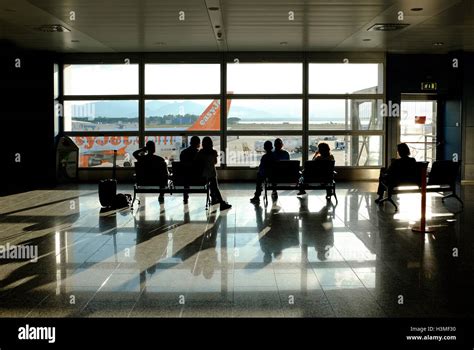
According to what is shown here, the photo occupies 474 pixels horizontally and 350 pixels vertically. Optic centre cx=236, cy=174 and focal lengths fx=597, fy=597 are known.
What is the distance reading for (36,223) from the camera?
29.3 ft

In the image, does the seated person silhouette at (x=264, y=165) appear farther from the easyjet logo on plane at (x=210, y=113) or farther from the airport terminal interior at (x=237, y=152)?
the easyjet logo on plane at (x=210, y=113)

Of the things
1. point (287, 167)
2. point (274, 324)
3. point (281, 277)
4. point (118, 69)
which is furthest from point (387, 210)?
point (118, 69)

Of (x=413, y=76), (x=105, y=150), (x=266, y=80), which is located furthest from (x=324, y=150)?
(x=105, y=150)

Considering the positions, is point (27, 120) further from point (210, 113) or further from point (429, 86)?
point (429, 86)

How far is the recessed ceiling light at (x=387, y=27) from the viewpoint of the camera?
11.6 meters

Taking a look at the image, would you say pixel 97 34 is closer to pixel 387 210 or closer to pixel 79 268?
pixel 387 210

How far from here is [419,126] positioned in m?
16.4

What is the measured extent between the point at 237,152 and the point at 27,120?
5558mm

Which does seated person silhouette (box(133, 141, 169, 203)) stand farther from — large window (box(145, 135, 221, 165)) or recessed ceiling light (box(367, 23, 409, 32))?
large window (box(145, 135, 221, 165))

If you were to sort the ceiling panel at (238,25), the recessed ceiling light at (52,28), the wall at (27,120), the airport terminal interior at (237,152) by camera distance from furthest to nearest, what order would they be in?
the wall at (27,120) < the recessed ceiling light at (52,28) < the ceiling panel at (238,25) < the airport terminal interior at (237,152)

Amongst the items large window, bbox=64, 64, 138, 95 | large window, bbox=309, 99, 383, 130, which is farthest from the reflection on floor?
large window, bbox=64, 64, 138, 95

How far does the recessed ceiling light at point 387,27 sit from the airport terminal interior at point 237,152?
6 cm

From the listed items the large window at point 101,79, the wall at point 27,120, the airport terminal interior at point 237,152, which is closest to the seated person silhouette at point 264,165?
the airport terminal interior at point 237,152

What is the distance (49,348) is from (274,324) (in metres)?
1.59
